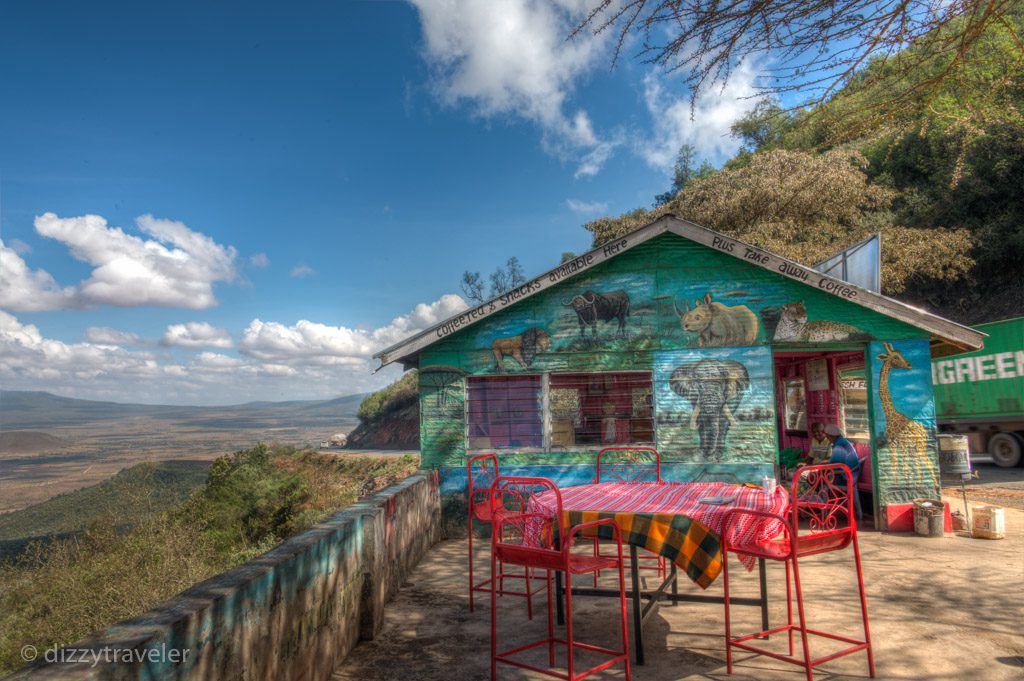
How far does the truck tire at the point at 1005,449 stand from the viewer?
51.8 feet

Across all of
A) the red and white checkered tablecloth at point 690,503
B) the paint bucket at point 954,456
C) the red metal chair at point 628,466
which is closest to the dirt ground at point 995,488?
the paint bucket at point 954,456

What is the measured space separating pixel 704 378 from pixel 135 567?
16166 mm

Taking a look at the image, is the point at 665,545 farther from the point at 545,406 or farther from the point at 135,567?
the point at 135,567

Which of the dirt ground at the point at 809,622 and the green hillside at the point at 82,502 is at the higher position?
the dirt ground at the point at 809,622

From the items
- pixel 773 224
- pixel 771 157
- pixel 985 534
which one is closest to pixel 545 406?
pixel 985 534

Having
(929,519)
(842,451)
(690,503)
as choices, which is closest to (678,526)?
(690,503)

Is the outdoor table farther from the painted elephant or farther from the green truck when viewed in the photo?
the green truck

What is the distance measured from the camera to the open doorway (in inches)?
386

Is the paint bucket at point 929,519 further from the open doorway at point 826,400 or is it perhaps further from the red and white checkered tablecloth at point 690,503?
the red and white checkered tablecloth at point 690,503

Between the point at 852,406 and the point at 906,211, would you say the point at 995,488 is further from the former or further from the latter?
the point at 906,211

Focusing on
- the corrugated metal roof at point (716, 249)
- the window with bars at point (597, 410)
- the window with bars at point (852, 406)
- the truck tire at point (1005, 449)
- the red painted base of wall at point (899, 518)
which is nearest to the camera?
the corrugated metal roof at point (716, 249)

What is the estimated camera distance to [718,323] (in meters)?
8.78

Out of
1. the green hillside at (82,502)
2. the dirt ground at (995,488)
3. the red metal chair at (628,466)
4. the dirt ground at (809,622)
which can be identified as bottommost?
the green hillside at (82,502)

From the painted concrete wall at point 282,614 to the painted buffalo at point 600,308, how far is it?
3.80 meters
